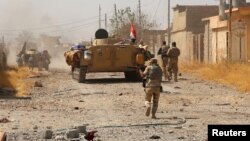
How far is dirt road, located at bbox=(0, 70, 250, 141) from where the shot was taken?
40.9 ft

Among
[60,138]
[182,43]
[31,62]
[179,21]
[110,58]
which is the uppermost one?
[179,21]

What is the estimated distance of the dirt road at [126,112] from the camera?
12.5 metres

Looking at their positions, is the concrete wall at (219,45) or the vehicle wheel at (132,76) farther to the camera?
the concrete wall at (219,45)

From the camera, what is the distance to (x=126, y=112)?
16.0 m

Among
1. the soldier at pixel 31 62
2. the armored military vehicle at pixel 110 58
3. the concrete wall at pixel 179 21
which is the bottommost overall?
the soldier at pixel 31 62

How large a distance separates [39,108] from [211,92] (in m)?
6.94

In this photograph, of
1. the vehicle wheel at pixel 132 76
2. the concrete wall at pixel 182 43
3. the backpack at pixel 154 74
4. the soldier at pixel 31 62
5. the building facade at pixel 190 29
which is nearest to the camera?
the backpack at pixel 154 74

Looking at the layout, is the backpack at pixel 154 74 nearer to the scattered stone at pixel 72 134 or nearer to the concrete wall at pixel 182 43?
the scattered stone at pixel 72 134

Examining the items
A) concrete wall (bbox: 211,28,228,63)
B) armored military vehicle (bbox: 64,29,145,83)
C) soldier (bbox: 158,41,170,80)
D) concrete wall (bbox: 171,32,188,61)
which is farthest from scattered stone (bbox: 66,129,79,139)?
concrete wall (bbox: 171,32,188,61)

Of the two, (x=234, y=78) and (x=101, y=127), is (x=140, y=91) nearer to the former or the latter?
(x=234, y=78)

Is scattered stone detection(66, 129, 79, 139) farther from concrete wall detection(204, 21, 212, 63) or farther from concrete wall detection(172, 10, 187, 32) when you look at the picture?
concrete wall detection(172, 10, 187, 32)

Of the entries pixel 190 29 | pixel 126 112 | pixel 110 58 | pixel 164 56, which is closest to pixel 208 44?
pixel 190 29

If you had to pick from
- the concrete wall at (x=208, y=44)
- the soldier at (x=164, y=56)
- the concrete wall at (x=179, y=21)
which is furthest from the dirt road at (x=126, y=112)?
the concrete wall at (x=179, y=21)

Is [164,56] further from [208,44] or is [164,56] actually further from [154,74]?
[208,44]
